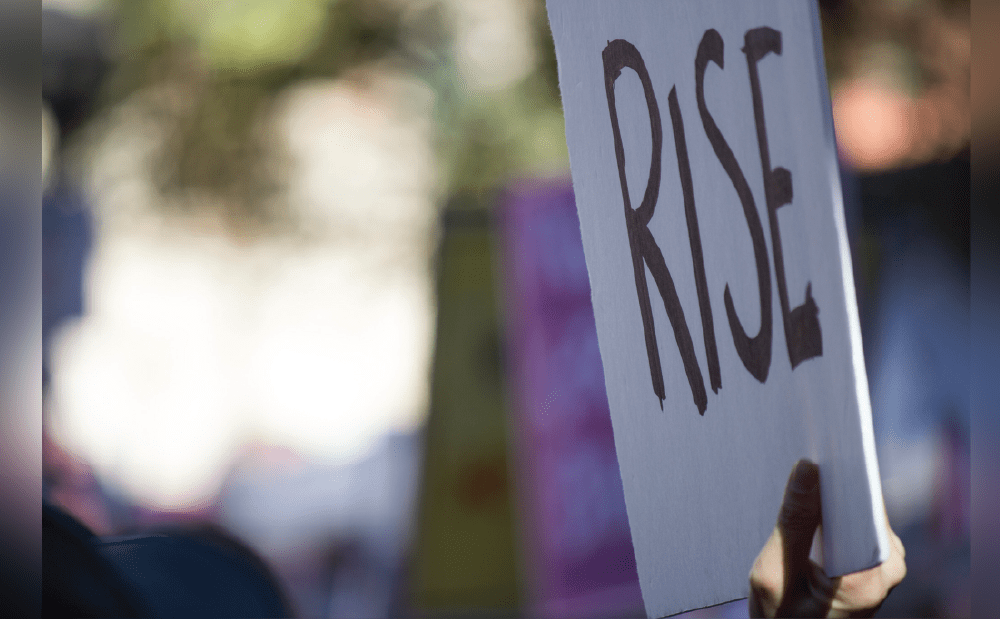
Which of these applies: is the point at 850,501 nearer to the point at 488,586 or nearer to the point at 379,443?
the point at 488,586

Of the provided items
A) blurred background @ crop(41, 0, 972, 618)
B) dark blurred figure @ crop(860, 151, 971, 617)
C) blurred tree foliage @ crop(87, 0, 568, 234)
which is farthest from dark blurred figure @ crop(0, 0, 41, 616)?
dark blurred figure @ crop(860, 151, 971, 617)

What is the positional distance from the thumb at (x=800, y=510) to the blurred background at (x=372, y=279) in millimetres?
1777

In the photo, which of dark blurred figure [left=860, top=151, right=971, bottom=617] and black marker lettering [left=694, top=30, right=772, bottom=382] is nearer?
black marker lettering [left=694, top=30, right=772, bottom=382]

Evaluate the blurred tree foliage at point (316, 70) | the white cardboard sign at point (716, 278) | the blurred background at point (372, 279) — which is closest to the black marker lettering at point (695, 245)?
the white cardboard sign at point (716, 278)

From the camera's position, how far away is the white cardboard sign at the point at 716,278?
1.62 feet

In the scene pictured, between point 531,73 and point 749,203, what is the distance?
2.45 metres

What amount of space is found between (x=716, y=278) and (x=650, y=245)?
0.06 metres

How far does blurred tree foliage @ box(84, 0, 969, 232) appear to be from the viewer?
8.80ft

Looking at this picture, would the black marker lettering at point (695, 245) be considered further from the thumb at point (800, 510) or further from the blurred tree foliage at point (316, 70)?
the blurred tree foliage at point (316, 70)

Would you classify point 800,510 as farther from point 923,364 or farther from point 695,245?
point 923,364

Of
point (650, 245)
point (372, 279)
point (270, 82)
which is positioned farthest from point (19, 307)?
point (270, 82)

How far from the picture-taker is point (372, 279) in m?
3.07

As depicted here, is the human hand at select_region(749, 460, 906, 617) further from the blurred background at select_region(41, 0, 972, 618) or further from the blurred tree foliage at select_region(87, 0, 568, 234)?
the blurred tree foliage at select_region(87, 0, 568, 234)

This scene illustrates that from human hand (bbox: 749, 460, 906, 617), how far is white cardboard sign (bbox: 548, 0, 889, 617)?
0.01 meters
